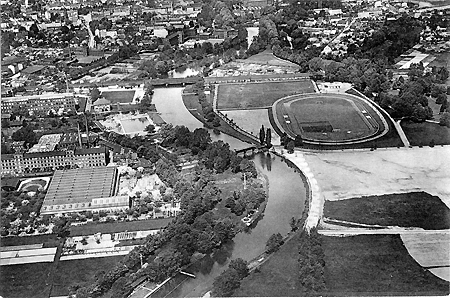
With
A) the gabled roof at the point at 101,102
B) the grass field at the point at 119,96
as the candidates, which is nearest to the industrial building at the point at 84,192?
the gabled roof at the point at 101,102

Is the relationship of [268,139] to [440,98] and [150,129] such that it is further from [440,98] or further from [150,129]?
[440,98]

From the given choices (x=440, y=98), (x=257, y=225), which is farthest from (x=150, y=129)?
(x=440, y=98)

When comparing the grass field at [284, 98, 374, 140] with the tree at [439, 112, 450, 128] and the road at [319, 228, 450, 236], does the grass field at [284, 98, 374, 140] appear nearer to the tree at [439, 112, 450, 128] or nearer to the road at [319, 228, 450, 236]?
the tree at [439, 112, 450, 128]

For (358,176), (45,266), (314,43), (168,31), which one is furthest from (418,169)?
(168,31)

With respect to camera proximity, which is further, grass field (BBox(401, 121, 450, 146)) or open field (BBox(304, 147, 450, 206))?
grass field (BBox(401, 121, 450, 146))

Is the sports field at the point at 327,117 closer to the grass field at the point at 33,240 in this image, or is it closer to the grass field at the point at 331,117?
the grass field at the point at 331,117

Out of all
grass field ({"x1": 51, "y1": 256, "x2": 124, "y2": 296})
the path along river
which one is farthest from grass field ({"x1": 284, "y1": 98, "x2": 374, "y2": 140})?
grass field ({"x1": 51, "y1": 256, "x2": 124, "y2": 296})

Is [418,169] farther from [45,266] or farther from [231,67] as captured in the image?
[231,67]
